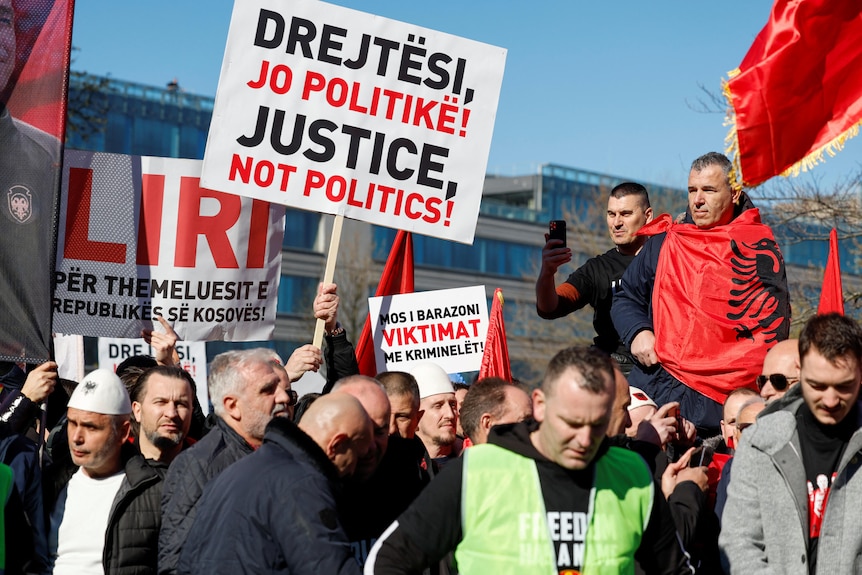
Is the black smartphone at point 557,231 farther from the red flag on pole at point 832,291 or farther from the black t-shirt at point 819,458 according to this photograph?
the black t-shirt at point 819,458

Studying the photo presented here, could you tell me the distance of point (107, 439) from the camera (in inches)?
217

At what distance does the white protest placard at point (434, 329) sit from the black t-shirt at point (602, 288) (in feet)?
7.52

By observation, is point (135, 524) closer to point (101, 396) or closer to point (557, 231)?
point (101, 396)

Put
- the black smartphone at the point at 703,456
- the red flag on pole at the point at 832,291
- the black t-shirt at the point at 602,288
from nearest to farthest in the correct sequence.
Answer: the black smartphone at the point at 703,456 < the red flag on pole at the point at 832,291 < the black t-shirt at the point at 602,288

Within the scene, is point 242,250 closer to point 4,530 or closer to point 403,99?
point 403,99

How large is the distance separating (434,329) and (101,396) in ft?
15.9

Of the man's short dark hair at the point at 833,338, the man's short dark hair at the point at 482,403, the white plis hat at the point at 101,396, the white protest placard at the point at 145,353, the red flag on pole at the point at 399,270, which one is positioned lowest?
the white protest placard at the point at 145,353

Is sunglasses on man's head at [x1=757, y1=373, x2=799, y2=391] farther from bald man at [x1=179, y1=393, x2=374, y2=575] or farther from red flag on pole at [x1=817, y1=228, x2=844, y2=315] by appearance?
bald man at [x1=179, y1=393, x2=374, y2=575]

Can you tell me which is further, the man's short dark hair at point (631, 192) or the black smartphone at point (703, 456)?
the man's short dark hair at point (631, 192)

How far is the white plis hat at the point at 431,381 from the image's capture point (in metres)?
7.00

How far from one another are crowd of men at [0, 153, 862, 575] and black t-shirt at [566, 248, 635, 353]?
0.49ft

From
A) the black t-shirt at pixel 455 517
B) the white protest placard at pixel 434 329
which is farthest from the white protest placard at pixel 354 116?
the black t-shirt at pixel 455 517

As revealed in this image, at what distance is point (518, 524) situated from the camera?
154 inches

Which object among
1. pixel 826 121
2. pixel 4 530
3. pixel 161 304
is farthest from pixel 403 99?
pixel 4 530
